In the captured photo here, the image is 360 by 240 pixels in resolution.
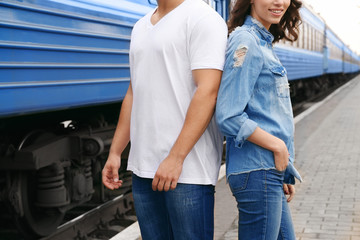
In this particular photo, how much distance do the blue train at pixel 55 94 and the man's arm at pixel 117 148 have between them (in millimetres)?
905

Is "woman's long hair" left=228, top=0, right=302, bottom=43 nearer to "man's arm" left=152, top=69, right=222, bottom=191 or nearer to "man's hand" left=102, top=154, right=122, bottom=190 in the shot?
"man's arm" left=152, top=69, right=222, bottom=191

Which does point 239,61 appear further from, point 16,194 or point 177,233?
point 16,194

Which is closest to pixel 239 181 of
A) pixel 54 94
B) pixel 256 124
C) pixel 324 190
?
pixel 256 124

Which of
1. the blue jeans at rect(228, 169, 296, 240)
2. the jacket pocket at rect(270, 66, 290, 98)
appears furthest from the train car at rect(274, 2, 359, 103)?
the blue jeans at rect(228, 169, 296, 240)

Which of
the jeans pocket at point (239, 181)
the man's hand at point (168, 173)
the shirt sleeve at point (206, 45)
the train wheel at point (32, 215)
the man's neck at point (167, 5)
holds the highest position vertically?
the man's neck at point (167, 5)

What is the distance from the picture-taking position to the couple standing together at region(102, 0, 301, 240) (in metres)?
1.75

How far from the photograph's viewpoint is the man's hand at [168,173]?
1.75 m

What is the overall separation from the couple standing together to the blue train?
956mm

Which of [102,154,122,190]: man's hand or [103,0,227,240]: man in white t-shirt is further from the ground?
[103,0,227,240]: man in white t-shirt

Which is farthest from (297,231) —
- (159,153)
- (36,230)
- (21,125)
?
(159,153)

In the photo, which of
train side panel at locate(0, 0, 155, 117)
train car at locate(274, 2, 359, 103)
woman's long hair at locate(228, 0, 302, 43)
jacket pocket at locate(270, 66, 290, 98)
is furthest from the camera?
train car at locate(274, 2, 359, 103)

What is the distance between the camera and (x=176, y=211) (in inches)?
71.9

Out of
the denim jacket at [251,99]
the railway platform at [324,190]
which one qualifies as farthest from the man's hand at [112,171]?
the railway platform at [324,190]

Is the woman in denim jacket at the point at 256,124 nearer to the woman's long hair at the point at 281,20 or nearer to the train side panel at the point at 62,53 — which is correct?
the woman's long hair at the point at 281,20
